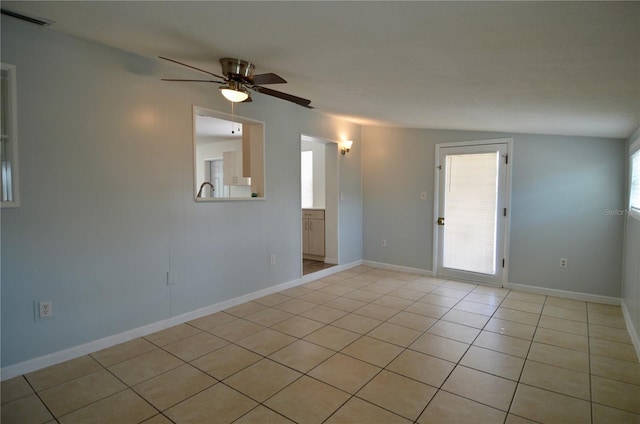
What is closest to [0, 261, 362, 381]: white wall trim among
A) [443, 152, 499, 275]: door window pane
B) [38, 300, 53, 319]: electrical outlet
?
[38, 300, 53, 319]: electrical outlet

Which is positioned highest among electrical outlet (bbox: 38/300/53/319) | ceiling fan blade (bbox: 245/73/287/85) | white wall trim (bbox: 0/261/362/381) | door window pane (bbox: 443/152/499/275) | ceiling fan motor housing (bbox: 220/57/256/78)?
ceiling fan motor housing (bbox: 220/57/256/78)

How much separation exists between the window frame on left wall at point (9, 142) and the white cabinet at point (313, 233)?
4114 mm

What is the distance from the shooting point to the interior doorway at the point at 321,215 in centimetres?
554

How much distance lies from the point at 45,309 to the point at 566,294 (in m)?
5.50

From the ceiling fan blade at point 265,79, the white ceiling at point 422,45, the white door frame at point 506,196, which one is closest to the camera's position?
the white ceiling at point 422,45

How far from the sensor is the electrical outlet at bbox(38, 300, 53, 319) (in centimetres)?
253

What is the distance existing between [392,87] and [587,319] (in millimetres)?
3168

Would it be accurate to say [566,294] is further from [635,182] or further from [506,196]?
[635,182]

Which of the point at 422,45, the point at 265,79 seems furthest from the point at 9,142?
the point at 422,45

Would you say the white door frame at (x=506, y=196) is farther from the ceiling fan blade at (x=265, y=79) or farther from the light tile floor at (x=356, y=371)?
the ceiling fan blade at (x=265, y=79)

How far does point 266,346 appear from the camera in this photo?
2.93 m

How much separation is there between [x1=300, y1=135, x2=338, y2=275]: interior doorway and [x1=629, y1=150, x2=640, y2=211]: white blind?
3.58 m

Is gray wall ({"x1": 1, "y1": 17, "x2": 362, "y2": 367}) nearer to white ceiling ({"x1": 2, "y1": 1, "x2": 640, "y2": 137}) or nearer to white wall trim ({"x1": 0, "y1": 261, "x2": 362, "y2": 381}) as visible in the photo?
white wall trim ({"x1": 0, "y1": 261, "x2": 362, "y2": 381})

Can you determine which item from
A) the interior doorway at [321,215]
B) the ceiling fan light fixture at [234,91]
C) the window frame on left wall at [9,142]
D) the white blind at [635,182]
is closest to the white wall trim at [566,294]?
the white blind at [635,182]
